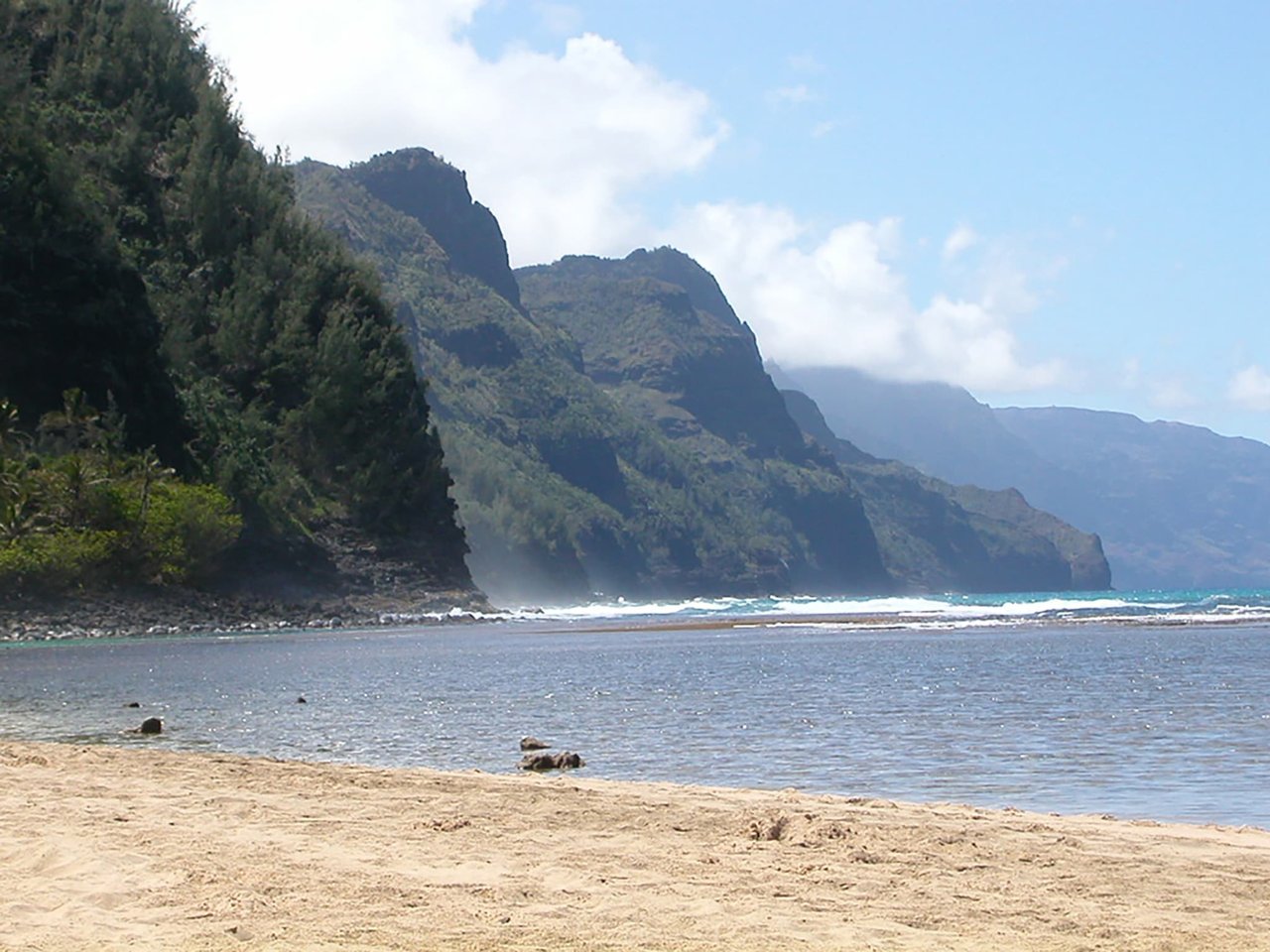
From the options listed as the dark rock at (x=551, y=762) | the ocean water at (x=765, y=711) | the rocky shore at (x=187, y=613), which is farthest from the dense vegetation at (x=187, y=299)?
the dark rock at (x=551, y=762)

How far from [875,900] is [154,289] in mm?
92492

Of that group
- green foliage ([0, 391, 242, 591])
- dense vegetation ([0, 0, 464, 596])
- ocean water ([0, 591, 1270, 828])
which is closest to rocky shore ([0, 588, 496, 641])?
green foliage ([0, 391, 242, 591])

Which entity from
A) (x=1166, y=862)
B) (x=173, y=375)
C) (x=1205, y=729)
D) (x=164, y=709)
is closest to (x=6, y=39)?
(x=173, y=375)

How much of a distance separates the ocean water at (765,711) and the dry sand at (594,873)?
2.62m

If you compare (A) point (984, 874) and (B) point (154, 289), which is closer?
(A) point (984, 874)

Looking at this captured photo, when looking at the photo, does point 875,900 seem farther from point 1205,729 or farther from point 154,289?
point 154,289

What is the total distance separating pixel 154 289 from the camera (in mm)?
94750

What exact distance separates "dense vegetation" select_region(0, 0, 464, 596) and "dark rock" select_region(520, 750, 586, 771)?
191ft

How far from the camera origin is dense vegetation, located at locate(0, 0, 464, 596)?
252ft

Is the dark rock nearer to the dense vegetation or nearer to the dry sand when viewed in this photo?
the dry sand

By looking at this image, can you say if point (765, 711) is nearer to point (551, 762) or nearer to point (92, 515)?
point (551, 762)

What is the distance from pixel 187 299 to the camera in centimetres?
9606

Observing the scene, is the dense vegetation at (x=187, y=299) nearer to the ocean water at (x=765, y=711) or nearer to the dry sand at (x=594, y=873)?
the ocean water at (x=765, y=711)

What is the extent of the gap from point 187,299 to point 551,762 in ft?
280
